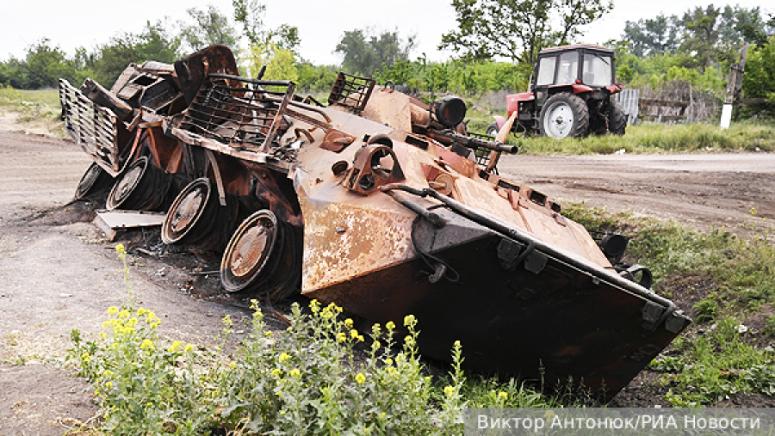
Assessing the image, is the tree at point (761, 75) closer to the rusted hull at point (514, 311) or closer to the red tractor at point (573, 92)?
the red tractor at point (573, 92)

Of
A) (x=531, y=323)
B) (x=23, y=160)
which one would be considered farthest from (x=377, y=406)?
(x=23, y=160)

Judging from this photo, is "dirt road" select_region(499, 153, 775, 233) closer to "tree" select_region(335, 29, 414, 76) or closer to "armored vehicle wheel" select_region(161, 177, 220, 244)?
"armored vehicle wheel" select_region(161, 177, 220, 244)

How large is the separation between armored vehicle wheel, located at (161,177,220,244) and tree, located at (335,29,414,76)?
1455 inches

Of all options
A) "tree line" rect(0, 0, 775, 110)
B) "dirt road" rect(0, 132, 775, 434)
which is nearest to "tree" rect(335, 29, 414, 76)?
"tree line" rect(0, 0, 775, 110)

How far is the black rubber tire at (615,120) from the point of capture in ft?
57.2

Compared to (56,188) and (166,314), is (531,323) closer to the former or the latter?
(166,314)

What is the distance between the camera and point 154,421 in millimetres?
2916

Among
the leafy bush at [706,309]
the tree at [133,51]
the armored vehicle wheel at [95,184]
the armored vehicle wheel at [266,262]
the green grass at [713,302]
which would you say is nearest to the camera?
the green grass at [713,302]

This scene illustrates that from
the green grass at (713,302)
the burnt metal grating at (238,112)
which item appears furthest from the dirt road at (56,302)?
the green grass at (713,302)

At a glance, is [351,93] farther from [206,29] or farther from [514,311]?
[206,29]

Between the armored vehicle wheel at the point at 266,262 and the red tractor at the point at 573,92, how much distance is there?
11126mm

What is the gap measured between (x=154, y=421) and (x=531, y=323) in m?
2.44

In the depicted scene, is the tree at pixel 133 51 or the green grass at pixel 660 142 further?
the tree at pixel 133 51

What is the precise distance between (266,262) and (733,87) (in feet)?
57.4
